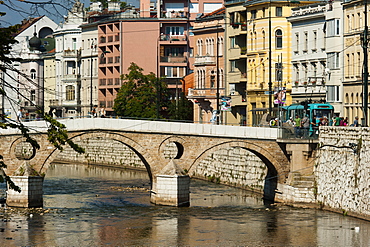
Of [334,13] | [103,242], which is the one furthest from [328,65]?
[103,242]

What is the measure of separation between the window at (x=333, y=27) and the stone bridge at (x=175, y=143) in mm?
15569

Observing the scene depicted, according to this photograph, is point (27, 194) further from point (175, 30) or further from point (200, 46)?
point (175, 30)

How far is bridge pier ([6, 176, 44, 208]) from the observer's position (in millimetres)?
55312

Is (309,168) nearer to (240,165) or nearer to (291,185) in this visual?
(291,185)

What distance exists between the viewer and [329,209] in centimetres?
5178

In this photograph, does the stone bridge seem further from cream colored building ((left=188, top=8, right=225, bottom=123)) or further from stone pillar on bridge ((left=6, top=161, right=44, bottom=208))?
cream colored building ((left=188, top=8, right=225, bottom=123))

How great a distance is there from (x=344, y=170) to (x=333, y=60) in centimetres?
2183

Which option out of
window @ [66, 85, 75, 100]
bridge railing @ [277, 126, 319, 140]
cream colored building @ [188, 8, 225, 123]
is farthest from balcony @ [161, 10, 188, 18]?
bridge railing @ [277, 126, 319, 140]

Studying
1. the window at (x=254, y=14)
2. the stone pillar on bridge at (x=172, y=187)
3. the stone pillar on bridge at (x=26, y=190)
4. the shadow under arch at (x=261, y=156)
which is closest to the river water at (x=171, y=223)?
the stone pillar on bridge at (x=172, y=187)

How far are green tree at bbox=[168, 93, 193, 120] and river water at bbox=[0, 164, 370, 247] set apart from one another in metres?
34.3

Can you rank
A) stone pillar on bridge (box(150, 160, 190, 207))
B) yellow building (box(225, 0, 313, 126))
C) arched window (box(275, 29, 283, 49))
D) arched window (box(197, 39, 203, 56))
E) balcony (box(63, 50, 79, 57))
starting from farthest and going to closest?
balcony (box(63, 50, 79, 57)) → arched window (box(197, 39, 203, 56)) → arched window (box(275, 29, 283, 49)) → yellow building (box(225, 0, 313, 126)) → stone pillar on bridge (box(150, 160, 190, 207))

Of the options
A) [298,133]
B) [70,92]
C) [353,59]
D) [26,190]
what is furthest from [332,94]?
[70,92]

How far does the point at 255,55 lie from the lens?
8425 cm

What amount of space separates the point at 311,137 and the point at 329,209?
17.4ft
